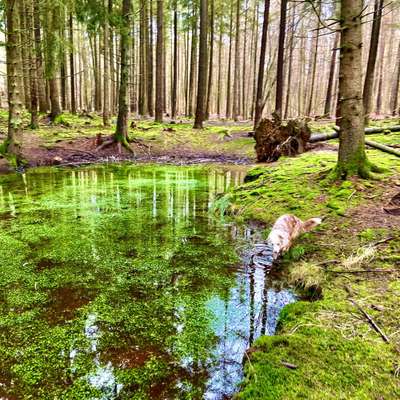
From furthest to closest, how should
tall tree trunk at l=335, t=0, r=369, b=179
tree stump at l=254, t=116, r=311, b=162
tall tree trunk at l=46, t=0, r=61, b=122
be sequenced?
tall tree trunk at l=46, t=0, r=61, b=122 → tree stump at l=254, t=116, r=311, b=162 → tall tree trunk at l=335, t=0, r=369, b=179

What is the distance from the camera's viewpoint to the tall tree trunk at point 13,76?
7945 millimetres

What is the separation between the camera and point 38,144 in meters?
10.8

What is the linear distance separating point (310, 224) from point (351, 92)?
5.53ft

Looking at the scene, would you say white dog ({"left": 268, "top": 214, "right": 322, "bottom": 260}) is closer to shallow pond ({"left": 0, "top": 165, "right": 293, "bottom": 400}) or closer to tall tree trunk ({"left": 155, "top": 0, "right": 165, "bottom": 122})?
shallow pond ({"left": 0, "top": 165, "right": 293, "bottom": 400})

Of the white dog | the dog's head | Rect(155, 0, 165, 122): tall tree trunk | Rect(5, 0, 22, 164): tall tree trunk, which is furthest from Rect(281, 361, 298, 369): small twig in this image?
Rect(155, 0, 165, 122): tall tree trunk

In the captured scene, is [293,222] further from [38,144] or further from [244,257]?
[38,144]

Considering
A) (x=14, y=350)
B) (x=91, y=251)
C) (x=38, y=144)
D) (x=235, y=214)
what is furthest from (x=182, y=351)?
(x=38, y=144)

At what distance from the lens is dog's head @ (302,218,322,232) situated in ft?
12.7

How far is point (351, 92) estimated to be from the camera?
425 centimetres

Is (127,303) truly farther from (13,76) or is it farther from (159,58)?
(159,58)

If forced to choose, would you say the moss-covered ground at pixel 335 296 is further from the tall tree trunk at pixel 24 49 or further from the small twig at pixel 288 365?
the tall tree trunk at pixel 24 49

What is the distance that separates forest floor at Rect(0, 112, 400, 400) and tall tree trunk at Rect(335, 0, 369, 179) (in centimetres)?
31

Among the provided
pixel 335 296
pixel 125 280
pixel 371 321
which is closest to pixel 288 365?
pixel 371 321

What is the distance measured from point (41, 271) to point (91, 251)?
0.60 meters
